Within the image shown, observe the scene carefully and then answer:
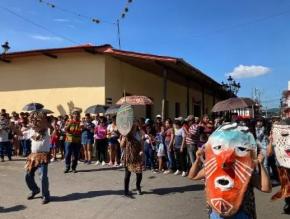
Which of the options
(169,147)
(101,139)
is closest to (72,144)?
(101,139)

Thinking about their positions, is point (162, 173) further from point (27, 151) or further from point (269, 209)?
point (27, 151)

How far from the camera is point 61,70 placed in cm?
1866

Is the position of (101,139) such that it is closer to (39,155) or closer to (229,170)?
(39,155)

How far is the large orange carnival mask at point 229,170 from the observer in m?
3.55

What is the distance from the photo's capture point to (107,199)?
28.9 feet

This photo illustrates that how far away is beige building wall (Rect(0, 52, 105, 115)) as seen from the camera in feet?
58.7

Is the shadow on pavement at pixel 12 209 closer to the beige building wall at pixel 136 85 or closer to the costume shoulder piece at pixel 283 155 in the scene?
the costume shoulder piece at pixel 283 155

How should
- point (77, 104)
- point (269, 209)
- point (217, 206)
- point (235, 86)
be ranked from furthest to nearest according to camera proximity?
point (235, 86) < point (77, 104) < point (269, 209) < point (217, 206)

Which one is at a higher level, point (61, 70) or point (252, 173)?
point (61, 70)

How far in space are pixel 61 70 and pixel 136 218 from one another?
1231 cm

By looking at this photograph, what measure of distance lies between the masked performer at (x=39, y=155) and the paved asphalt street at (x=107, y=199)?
260mm

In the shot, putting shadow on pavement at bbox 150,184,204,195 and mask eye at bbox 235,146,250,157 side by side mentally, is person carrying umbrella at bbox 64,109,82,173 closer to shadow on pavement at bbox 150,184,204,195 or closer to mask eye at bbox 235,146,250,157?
shadow on pavement at bbox 150,184,204,195

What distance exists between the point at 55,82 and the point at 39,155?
1059 cm

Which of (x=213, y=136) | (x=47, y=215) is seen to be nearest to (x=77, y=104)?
(x=47, y=215)
